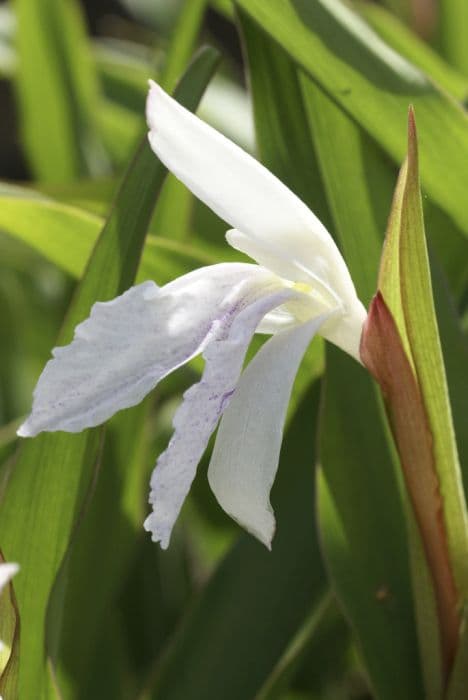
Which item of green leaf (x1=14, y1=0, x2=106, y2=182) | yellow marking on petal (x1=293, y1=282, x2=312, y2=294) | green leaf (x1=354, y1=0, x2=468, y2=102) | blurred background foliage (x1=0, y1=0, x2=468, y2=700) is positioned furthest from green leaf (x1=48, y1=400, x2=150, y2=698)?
green leaf (x1=14, y1=0, x2=106, y2=182)

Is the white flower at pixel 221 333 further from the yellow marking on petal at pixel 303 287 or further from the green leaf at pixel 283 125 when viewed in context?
the green leaf at pixel 283 125

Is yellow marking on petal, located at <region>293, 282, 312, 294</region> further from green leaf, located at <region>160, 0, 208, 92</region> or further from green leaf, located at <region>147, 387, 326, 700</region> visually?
green leaf, located at <region>160, 0, 208, 92</region>

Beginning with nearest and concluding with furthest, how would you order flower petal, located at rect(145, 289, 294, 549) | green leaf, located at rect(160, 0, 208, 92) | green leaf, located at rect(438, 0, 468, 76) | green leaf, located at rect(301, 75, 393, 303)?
flower petal, located at rect(145, 289, 294, 549) → green leaf, located at rect(301, 75, 393, 303) → green leaf, located at rect(160, 0, 208, 92) → green leaf, located at rect(438, 0, 468, 76)

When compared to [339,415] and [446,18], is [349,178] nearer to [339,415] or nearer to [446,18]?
[339,415]

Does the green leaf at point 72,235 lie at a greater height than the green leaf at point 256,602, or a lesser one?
greater

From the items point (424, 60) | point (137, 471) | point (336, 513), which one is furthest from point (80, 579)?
point (424, 60)

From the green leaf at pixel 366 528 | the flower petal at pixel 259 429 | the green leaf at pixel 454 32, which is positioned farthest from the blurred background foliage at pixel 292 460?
the green leaf at pixel 454 32
